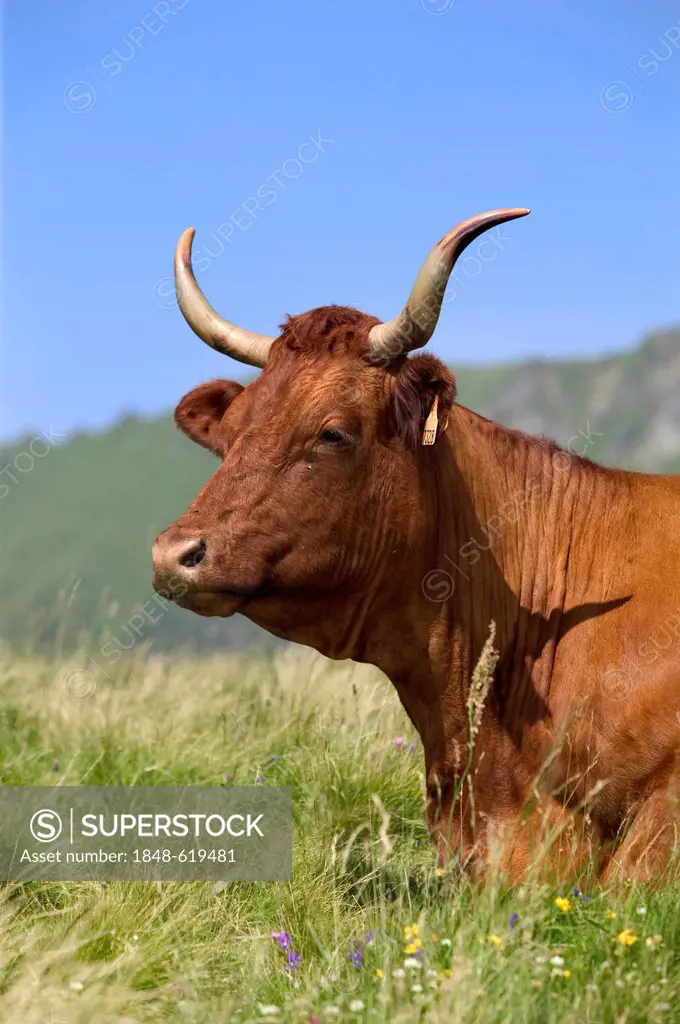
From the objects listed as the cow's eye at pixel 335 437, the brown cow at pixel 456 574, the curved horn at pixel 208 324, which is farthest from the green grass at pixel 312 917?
the curved horn at pixel 208 324

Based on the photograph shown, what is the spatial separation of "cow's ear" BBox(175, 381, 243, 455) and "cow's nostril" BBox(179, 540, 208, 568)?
4.23 ft

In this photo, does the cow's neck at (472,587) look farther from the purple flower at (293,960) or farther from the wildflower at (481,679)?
the purple flower at (293,960)

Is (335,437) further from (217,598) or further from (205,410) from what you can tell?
(205,410)

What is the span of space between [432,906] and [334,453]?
6.17 ft

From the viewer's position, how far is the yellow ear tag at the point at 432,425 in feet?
17.0

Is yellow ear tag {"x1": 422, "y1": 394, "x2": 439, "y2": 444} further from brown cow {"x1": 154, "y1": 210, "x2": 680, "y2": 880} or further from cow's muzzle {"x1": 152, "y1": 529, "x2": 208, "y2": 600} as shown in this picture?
cow's muzzle {"x1": 152, "y1": 529, "x2": 208, "y2": 600}

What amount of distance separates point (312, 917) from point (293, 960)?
2.07ft

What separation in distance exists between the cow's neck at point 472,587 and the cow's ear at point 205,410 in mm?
1188

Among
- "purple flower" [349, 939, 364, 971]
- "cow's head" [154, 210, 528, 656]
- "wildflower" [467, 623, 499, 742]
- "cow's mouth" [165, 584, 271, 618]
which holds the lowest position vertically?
"purple flower" [349, 939, 364, 971]

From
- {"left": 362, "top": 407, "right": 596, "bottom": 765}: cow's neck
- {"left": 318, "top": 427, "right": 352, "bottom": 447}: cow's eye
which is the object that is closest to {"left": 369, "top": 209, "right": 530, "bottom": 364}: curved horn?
{"left": 318, "top": 427, "right": 352, "bottom": 447}: cow's eye

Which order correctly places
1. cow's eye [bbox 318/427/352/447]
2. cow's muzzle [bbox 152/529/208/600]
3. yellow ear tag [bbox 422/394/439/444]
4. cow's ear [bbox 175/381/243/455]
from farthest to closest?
cow's ear [bbox 175/381/243/455] → yellow ear tag [bbox 422/394/439/444] → cow's eye [bbox 318/427/352/447] → cow's muzzle [bbox 152/529/208/600]

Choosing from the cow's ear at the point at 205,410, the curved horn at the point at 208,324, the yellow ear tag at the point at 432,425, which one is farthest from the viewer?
the cow's ear at the point at 205,410

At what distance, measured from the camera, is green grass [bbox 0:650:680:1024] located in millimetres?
3775

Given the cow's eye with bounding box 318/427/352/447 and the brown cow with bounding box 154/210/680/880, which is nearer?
the brown cow with bounding box 154/210/680/880
